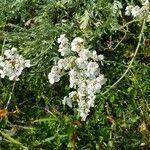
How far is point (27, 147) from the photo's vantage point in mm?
3514

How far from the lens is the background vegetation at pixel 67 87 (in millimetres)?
3547

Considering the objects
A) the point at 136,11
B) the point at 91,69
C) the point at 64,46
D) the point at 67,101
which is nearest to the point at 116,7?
the point at 136,11

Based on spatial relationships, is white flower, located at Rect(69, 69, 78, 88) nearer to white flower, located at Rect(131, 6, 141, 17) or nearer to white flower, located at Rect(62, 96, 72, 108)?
white flower, located at Rect(62, 96, 72, 108)

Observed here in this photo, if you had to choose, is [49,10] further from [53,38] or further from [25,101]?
[25,101]

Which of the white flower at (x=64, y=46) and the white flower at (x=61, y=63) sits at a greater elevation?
the white flower at (x=64, y=46)

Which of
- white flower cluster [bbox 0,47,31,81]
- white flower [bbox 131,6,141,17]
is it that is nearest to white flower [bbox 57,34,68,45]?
white flower cluster [bbox 0,47,31,81]

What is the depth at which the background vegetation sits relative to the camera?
3.55 metres

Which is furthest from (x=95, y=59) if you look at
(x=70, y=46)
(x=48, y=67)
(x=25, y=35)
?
(x=25, y=35)

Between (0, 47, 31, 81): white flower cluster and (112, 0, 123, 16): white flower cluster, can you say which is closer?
(0, 47, 31, 81): white flower cluster

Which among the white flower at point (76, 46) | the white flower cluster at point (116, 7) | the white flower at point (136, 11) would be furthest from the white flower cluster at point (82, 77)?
the white flower cluster at point (116, 7)

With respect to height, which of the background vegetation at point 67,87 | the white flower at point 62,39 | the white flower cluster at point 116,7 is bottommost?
the background vegetation at point 67,87

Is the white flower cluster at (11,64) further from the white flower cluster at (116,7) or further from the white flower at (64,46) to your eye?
the white flower cluster at (116,7)

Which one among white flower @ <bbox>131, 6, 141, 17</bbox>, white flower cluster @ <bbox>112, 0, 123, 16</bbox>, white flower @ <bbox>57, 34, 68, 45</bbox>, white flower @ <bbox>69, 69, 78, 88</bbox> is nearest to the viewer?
white flower @ <bbox>69, 69, 78, 88</bbox>

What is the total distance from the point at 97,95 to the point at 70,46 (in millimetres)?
374
